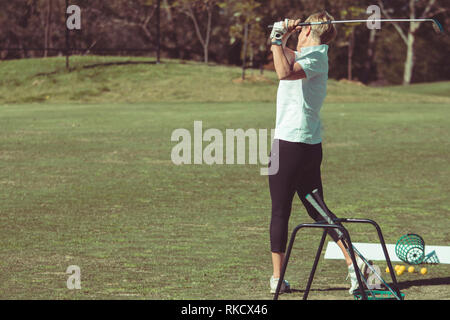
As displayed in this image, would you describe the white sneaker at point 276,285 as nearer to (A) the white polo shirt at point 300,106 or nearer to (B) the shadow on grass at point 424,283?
(B) the shadow on grass at point 424,283

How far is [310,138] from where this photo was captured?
22.9 feet

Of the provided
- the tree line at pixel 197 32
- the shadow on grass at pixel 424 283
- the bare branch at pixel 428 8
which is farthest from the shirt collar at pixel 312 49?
the bare branch at pixel 428 8

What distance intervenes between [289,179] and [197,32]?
215 ft

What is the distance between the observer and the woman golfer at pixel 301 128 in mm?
6793

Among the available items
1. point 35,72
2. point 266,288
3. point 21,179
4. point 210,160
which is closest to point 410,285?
point 266,288

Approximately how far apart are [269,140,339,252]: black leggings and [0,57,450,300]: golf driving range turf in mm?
534

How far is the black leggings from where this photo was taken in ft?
22.9

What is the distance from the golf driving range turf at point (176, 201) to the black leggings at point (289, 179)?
21.0 inches

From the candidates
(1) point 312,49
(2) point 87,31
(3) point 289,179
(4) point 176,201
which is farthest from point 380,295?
(2) point 87,31

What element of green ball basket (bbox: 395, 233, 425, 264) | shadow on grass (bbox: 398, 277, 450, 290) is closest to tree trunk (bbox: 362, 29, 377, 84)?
green ball basket (bbox: 395, 233, 425, 264)

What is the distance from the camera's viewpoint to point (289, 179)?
703cm
